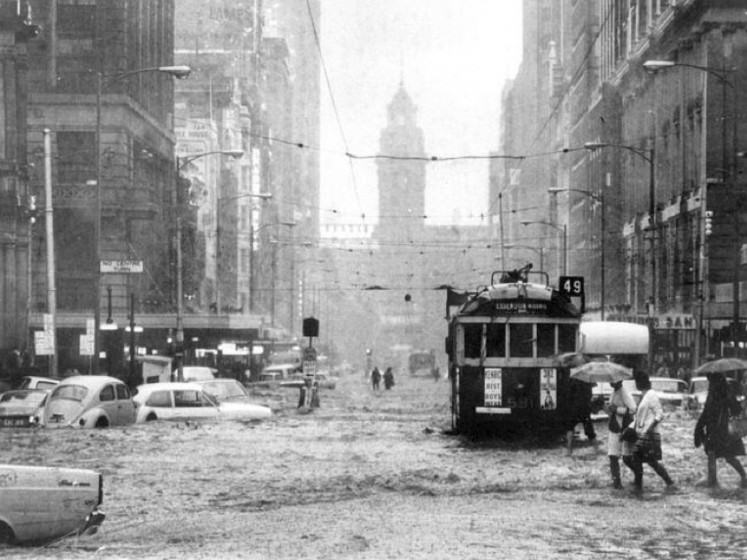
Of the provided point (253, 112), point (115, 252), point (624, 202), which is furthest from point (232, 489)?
point (253, 112)

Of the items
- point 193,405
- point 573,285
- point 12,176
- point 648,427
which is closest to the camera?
point 648,427

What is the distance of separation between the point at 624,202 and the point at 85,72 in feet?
107

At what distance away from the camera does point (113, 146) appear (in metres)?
71.1

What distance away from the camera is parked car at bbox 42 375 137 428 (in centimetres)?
2861

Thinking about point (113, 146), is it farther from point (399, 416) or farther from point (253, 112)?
point (253, 112)

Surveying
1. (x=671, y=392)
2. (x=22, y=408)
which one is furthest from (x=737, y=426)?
(x=671, y=392)

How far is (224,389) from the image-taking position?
38094 millimetres


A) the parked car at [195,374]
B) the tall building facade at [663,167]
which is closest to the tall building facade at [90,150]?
the parked car at [195,374]

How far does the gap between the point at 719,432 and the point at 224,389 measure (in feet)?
68.3

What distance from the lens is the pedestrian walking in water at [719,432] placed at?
19.2 metres

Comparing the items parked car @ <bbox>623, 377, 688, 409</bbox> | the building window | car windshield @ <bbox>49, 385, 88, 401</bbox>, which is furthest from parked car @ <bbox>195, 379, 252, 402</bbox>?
the building window

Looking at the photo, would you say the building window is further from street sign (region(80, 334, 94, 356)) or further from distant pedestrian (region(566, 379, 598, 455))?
distant pedestrian (region(566, 379, 598, 455))

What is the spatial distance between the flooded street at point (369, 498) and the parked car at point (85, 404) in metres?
0.75

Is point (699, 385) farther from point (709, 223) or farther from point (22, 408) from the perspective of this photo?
point (22, 408)
